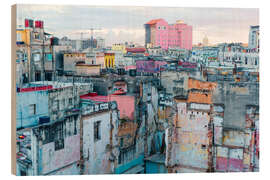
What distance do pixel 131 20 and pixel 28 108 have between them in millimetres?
3454

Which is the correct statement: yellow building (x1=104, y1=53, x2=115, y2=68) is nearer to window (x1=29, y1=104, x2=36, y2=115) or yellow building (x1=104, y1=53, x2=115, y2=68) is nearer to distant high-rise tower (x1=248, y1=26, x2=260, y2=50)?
window (x1=29, y1=104, x2=36, y2=115)

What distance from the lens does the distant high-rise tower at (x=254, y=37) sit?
1122 centimetres

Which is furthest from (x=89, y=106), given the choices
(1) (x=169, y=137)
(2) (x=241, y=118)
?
(2) (x=241, y=118)

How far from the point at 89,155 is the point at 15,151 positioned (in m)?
1.77

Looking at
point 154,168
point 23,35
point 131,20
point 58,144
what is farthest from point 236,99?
point 23,35

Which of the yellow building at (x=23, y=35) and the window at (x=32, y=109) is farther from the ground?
the yellow building at (x=23, y=35)

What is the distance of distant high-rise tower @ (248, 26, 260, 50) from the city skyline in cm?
11

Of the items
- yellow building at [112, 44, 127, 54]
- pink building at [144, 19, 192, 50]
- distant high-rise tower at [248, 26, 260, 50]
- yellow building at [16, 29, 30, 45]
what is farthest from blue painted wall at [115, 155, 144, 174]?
distant high-rise tower at [248, 26, 260, 50]

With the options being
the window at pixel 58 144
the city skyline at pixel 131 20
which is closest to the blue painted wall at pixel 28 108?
the window at pixel 58 144

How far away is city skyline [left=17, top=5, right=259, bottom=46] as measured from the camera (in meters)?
10.3

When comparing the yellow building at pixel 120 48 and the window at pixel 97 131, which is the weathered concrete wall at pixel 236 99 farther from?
the window at pixel 97 131

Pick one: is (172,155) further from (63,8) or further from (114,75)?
(63,8)

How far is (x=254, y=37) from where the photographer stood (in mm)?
11273

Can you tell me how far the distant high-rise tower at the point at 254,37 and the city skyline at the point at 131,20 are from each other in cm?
11
